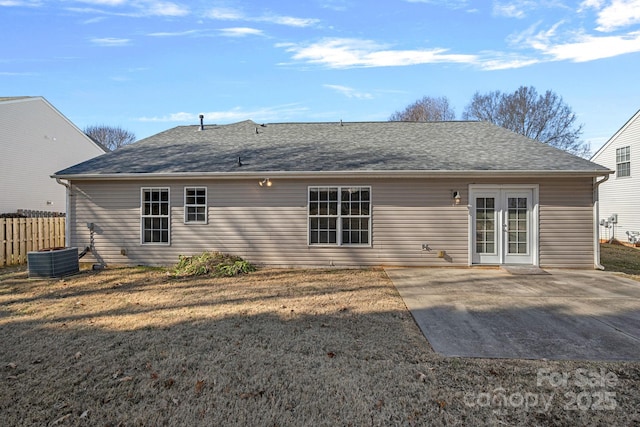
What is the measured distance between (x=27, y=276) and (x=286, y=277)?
6.04 metres

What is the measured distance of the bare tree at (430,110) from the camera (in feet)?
101

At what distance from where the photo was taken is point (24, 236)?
32.2 ft

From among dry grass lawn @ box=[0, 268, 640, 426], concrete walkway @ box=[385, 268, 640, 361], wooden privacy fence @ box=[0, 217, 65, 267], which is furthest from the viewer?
wooden privacy fence @ box=[0, 217, 65, 267]

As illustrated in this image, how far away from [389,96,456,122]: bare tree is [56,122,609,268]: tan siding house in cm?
2287

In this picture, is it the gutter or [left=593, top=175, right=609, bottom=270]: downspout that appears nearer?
the gutter

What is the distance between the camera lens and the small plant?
7.93 meters

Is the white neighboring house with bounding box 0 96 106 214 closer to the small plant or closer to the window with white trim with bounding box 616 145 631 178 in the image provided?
the small plant

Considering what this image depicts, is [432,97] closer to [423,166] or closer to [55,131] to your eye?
[423,166]

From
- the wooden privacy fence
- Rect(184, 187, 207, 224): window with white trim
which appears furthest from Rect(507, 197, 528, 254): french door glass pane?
the wooden privacy fence

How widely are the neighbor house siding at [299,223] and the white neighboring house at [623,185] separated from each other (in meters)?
10.3

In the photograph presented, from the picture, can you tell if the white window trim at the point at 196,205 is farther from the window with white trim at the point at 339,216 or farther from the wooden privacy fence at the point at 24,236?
the wooden privacy fence at the point at 24,236

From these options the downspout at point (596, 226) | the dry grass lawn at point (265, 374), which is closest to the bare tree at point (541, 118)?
the downspout at point (596, 226)

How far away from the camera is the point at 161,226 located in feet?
29.9

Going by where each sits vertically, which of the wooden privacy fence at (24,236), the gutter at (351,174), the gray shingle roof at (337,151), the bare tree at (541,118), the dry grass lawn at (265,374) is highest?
the bare tree at (541,118)
